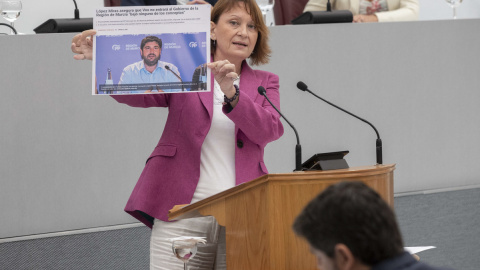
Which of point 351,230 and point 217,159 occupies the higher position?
point 217,159

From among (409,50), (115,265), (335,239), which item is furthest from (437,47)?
(335,239)

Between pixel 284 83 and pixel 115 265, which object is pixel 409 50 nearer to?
pixel 284 83

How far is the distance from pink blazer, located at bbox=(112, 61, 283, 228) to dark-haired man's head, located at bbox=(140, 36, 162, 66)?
11cm

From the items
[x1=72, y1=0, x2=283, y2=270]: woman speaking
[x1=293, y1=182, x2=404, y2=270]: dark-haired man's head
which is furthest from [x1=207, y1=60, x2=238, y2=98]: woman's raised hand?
[x1=293, y1=182, x2=404, y2=270]: dark-haired man's head

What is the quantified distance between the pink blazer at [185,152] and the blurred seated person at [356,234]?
0.89 m

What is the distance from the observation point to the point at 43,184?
316 cm

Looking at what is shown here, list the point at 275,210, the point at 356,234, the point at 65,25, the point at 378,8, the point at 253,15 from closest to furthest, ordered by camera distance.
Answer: the point at 356,234 < the point at 275,210 < the point at 253,15 < the point at 65,25 < the point at 378,8

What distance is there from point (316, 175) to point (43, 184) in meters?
1.67

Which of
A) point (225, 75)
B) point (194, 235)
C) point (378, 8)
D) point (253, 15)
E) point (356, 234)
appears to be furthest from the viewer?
point (378, 8)

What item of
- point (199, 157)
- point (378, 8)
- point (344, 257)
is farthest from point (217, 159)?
point (378, 8)

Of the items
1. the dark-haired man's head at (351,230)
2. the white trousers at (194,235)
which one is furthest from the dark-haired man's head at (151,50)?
the dark-haired man's head at (351,230)

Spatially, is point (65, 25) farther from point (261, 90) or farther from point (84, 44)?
point (261, 90)

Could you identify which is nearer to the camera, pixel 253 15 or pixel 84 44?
pixel 84 44

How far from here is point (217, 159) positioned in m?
2.16
